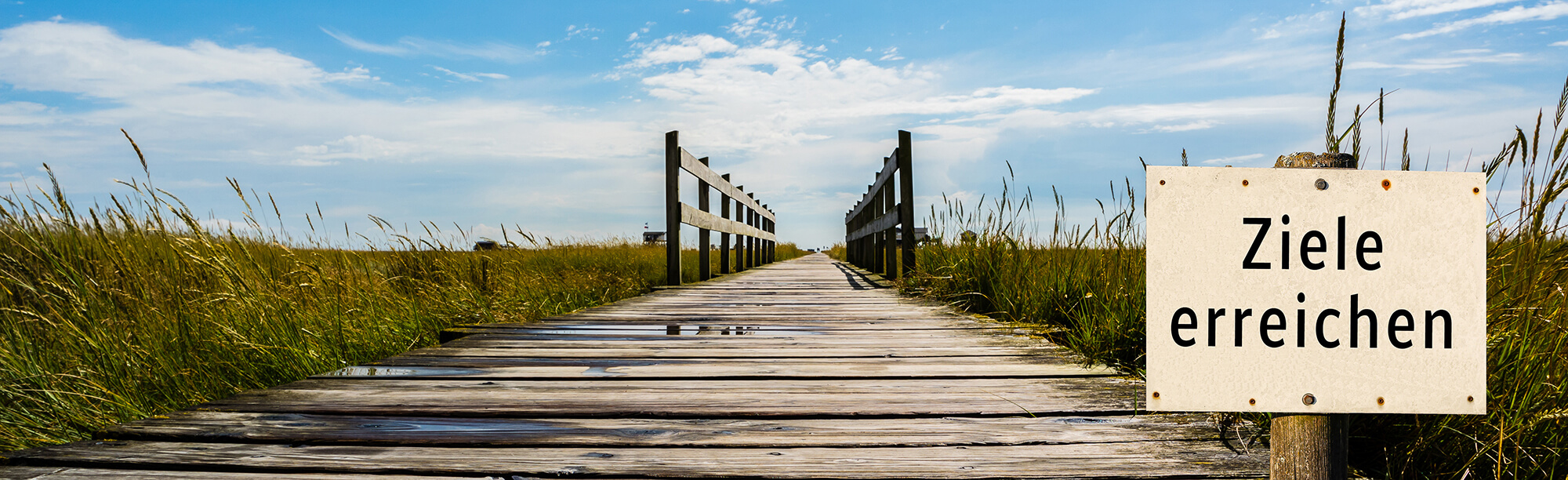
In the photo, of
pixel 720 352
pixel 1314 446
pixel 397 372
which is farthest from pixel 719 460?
pixel 397 372

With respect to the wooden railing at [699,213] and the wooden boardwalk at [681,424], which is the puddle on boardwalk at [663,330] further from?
the wooden railing at [699,213]

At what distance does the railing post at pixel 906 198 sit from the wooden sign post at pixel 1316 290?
5164mm

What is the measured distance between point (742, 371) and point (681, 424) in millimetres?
585

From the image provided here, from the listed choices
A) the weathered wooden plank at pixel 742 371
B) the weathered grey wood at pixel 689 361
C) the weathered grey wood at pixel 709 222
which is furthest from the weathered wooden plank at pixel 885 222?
the weathered wooden plank at pixel 742 371

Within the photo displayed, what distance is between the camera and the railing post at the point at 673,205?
629 cm

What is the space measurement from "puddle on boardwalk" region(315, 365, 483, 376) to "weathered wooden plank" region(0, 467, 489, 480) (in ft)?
2.67

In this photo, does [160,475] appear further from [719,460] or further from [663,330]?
[663,330]

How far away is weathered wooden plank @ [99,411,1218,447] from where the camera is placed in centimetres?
154

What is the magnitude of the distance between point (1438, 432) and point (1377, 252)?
0.63 m

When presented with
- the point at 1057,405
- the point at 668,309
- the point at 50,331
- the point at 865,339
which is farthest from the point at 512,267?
the point at 1057,405

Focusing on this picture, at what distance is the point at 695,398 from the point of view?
6.24ft

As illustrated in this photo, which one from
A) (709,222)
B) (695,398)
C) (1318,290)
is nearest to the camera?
(1318,290)

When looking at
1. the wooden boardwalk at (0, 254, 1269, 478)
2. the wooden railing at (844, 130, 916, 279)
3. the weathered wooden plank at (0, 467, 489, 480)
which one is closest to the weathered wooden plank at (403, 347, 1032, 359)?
the wooden boardwalk at (0, 254, 1269, 478)

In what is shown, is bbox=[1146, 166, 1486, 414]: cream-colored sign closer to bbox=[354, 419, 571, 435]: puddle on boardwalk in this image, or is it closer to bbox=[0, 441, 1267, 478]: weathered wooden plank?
bbox=[0, 441, 1267, 478]: weathered wooden plank
